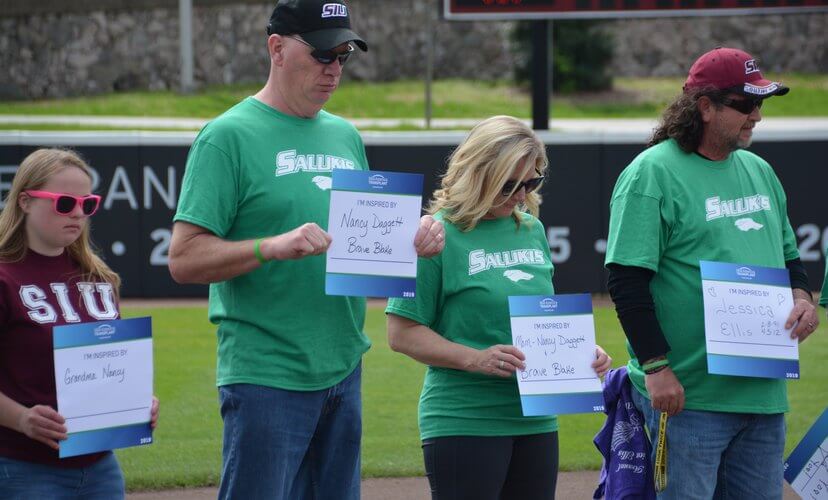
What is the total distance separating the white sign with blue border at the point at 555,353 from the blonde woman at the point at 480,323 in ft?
0.20

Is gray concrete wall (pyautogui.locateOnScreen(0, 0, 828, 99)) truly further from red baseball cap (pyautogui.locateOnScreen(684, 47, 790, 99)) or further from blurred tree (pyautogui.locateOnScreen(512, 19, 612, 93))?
red baseball cap (pyautogui.locateOnScreen(684, 47, 790, 99))

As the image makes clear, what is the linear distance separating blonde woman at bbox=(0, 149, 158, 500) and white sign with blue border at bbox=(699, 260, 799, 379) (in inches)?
68.0

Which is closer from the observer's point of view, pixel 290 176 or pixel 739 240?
pixel 290 176

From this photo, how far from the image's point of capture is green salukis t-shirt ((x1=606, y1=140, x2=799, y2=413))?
12.2 ft

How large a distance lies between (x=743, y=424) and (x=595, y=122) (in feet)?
64.6

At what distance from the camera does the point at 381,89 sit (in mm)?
26344

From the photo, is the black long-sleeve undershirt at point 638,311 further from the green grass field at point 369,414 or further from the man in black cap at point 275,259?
the green grass field at point 369,414

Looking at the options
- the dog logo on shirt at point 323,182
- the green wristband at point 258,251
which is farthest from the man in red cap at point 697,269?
the green wristband at point 258,251

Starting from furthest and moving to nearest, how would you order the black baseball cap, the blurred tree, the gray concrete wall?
the gray concrete wall, the blurred tree, the black baseball cap

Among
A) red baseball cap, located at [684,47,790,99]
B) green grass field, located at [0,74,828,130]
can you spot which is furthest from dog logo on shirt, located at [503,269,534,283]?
green grass field, located at [0,74,828,130]

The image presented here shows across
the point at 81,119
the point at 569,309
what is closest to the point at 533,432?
the point at 569,309

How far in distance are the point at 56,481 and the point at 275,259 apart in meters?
0.92

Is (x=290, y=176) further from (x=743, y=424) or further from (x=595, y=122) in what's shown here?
(x=595, y=122)

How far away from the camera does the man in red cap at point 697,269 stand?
3.71 meters
